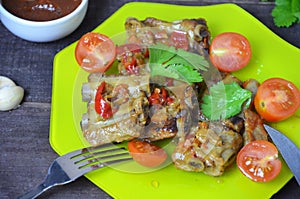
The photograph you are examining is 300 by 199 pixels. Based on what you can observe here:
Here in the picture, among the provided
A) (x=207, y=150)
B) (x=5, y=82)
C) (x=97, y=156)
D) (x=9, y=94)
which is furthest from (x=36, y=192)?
(x=207, y=150)

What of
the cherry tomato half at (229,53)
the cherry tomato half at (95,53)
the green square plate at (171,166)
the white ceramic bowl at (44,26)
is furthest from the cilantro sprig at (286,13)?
the white ceramic bowl at (44,26)

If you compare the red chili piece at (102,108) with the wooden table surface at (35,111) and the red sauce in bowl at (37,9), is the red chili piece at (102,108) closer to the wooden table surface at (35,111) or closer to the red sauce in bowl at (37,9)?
the wooden table surface at (35,111)

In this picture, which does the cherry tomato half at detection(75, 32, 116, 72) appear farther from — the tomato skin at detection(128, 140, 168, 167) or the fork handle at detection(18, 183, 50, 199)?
the fork handle at detection(18, 183, 50, 199)

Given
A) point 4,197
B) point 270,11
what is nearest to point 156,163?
point 4,197

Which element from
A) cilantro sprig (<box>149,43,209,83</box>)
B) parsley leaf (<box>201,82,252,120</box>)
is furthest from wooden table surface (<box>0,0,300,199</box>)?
cilantro sprig (<box>149,43,209,83</box>)

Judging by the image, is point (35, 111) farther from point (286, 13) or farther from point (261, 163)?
point (286, 13)

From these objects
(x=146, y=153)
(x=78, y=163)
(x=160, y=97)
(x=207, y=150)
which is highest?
(x=160, y=97)
